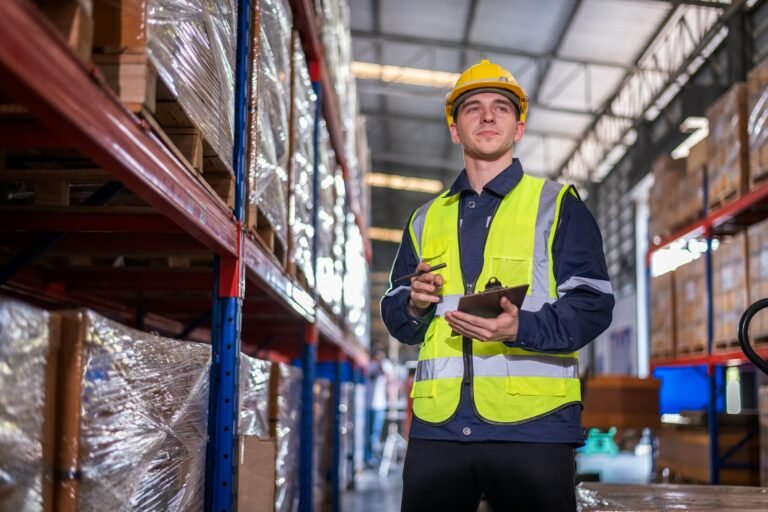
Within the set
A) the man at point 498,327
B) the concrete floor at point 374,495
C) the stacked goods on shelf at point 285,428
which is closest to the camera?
the man at point 498,327

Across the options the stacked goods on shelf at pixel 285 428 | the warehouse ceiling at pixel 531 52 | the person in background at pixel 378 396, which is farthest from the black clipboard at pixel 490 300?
the person in background at pixel 378 396

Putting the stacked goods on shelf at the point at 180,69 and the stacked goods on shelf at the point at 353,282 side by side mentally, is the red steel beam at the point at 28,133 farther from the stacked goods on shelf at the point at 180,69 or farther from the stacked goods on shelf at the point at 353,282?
the stacked goods on shelf at the point at 353,282

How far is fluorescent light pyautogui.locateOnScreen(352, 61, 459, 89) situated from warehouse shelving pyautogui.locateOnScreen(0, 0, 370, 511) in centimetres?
1082

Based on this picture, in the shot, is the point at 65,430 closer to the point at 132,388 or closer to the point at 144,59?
the point at 132,388

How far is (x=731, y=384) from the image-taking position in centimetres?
1384

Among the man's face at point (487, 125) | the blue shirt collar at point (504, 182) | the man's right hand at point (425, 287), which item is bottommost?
the man's right hand at point (425, 287)

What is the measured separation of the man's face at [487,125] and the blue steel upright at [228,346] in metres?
0.94

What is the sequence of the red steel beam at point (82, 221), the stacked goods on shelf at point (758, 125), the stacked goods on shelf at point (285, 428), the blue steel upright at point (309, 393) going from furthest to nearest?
the stacked goods on shelf at point (758, 125) < the blue steel upright at point (309, 393) < the stacked goods on shelf at point (285, 428) < the red steel beam at point (82, 221)

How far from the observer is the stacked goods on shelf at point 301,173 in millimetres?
4496

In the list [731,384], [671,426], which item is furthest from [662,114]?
[671,426]

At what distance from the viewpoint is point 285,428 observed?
15.0 feet

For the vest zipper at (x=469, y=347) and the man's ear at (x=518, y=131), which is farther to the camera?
the man's ear at (x=518, y=131)

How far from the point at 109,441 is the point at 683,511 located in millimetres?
1663

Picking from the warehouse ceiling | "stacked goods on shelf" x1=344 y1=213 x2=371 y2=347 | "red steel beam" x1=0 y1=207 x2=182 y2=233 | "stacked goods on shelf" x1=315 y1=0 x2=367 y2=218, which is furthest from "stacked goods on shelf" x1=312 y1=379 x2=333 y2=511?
the warehouse ceiling
